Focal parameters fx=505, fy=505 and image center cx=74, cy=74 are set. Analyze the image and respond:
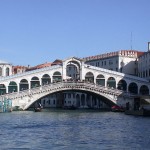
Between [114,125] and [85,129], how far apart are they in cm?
280

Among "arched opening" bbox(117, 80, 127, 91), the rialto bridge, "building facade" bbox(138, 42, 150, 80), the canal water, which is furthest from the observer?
"building facade" bbox(138, 42, 150, 80)

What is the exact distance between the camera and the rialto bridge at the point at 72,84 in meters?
40.7

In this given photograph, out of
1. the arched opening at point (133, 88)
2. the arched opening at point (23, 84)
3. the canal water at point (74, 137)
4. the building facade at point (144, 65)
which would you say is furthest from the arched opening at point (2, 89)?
the canal water at point (74, 137)

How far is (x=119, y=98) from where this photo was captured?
42.3 meters

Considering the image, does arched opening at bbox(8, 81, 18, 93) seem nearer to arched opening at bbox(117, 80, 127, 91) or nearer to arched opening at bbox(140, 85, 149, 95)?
arched opening at bbox(117, 80, 127, 91)

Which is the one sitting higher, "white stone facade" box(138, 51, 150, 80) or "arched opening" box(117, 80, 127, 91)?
"white stone facade" box(138, 51, 150, 80)

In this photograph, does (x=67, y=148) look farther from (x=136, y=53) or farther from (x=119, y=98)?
(x=136, y=53)

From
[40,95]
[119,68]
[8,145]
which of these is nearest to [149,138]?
[8,145]

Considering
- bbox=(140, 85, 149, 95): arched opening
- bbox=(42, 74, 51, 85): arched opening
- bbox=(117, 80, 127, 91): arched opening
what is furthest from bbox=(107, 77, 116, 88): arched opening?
bbox=(42, 74, 51, 85): arched opening

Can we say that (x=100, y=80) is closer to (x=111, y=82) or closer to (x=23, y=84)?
(x=111, y=82)

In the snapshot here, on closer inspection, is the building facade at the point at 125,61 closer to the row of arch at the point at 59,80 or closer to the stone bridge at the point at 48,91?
the row of arch at the point at 59,80

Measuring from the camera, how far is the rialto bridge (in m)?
40.7

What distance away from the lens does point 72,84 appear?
41.2 meters

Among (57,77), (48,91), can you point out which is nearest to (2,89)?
(57,77)
